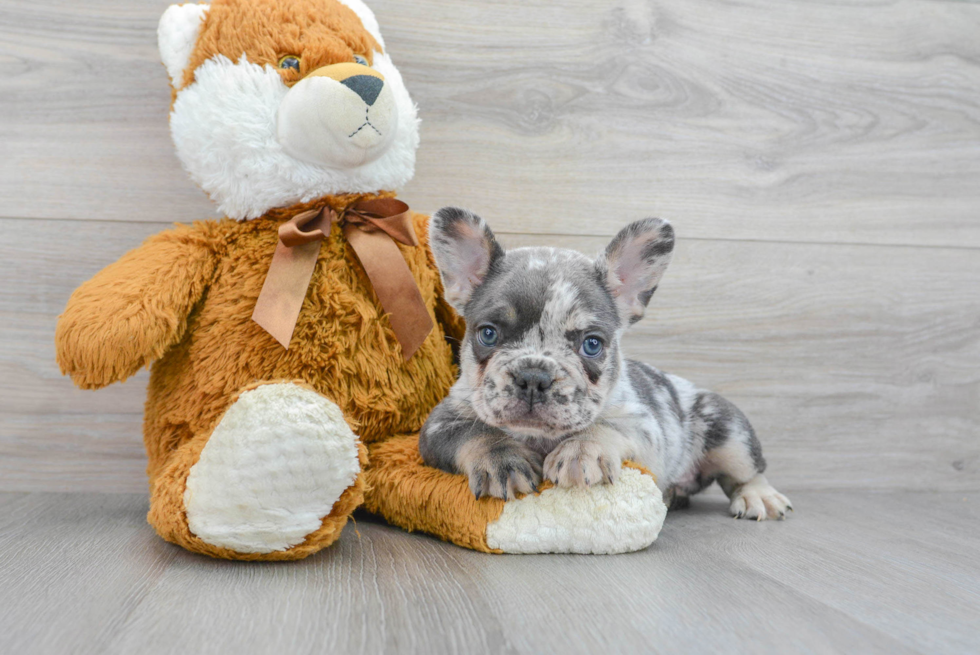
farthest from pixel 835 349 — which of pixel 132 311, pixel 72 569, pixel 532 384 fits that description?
pixel 72 569

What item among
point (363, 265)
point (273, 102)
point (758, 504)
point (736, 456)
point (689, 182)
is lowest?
point (758, 504)

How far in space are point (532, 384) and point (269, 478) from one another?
691 mm

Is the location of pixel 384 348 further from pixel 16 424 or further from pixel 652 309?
pixel 16 424

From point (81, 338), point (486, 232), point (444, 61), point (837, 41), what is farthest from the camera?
point (837, 41)

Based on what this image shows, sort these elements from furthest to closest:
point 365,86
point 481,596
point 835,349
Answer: point 835,349 < point 365,86 < point 481,596

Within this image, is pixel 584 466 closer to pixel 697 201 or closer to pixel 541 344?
pixel 541 344

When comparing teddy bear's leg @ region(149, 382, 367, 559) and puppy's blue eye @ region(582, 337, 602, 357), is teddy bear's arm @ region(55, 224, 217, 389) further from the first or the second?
puppy's blue eye @ region(582, 337, 602, 357)

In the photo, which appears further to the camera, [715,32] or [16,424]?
[715,32]

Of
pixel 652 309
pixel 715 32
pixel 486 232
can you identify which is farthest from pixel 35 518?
pixel 715 32

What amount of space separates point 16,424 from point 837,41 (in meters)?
3.61

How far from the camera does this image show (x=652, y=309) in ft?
10.4

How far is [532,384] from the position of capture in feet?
6.54

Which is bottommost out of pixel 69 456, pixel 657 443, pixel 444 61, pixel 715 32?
pixel 69 456

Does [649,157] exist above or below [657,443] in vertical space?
above
